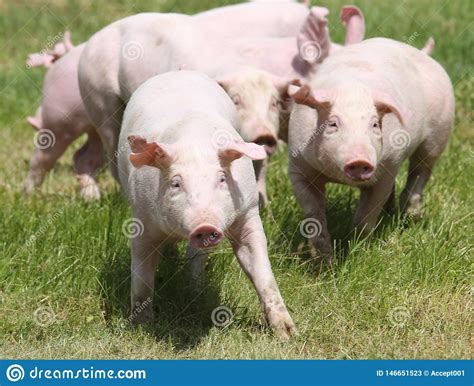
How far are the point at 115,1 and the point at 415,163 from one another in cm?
815

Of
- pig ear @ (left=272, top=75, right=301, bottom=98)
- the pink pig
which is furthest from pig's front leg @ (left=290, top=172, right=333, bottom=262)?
the pink pig

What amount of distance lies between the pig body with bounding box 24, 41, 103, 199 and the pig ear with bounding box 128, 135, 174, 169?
308 centimetres

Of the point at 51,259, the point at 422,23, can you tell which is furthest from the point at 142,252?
the point at 422,23

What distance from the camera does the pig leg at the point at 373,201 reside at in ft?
19.9

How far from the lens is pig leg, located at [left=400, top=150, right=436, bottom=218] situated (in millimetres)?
6699

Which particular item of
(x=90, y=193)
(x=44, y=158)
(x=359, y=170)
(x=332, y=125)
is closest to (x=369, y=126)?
(x=332, y=125)

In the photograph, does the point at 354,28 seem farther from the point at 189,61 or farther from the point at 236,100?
the point at 236,100

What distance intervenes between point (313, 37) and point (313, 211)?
1.55 meters

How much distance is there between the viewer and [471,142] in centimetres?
823

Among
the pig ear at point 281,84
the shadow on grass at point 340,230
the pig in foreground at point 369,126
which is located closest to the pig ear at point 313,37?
the pig in foreground at point 369,126

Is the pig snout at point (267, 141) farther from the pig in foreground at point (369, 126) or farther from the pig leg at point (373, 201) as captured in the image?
the pig leg at point (373, 201)

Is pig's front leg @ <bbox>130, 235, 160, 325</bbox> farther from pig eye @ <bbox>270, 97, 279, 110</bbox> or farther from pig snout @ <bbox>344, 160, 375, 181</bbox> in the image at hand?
pig eye @ <bbox>270, 97, 279, 110</bbox>

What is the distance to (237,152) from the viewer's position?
15.6 ft

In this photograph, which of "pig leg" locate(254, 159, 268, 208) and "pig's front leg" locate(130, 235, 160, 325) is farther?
"pig leg" locate(254, 159, 268, 208)
